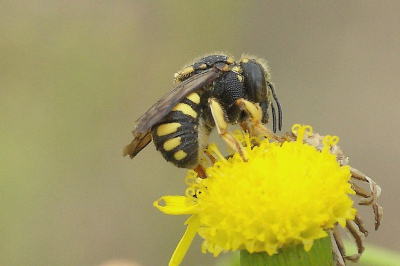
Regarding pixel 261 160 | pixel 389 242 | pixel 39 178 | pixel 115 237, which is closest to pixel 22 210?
pixel 39 178

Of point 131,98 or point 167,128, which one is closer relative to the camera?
point 167,128

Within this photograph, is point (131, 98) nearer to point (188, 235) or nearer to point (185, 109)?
point (185, 109)

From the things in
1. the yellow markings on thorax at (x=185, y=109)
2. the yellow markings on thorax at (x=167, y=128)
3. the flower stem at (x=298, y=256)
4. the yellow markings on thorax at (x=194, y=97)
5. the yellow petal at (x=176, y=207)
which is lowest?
the flower stem at (x=298, y=256)

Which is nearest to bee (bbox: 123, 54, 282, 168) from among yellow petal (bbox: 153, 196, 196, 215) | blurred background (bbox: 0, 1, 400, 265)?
yellow petal (bbox: 153, 196, 196, 215)

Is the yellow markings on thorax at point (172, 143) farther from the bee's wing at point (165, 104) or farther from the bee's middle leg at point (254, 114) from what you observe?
the bee's middle leg at point (254, 114)

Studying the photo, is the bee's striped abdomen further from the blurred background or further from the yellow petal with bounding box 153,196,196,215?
the blurred background

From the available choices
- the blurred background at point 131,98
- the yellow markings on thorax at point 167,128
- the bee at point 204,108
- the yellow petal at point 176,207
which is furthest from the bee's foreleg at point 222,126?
the blurred background at point 131,98

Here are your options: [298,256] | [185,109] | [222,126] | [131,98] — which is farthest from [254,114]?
[131,98]
